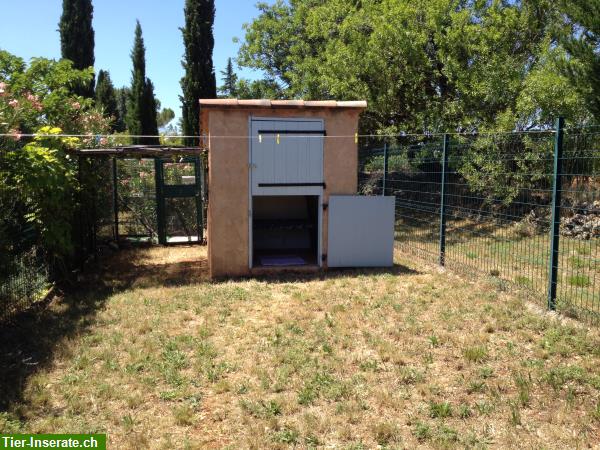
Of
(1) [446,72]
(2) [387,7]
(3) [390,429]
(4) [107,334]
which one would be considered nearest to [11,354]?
(4) [107,334]

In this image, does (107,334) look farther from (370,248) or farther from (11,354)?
(370,248)

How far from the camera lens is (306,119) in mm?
7859

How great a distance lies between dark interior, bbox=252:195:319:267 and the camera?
9.65 metres

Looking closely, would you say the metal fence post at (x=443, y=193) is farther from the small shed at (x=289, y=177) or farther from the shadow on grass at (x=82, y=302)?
the small shed at (x=289, y=177)

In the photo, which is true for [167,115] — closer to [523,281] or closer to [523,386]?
[523,281]

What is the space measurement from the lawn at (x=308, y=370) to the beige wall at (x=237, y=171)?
121 centimetres

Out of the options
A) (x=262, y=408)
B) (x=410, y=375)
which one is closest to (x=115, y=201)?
(x=262, y=408)

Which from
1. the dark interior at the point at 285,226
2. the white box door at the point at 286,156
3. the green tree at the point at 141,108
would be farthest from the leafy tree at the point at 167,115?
the white box door at the point at 286,156

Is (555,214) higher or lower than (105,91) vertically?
lower

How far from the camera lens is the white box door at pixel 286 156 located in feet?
25.5

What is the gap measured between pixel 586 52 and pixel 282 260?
6.91 m

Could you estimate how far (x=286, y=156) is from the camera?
25.8 feet

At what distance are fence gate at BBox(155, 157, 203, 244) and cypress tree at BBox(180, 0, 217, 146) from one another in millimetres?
8511

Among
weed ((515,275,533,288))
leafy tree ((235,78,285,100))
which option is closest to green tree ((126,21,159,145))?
leafy tree ((235,78,285,100))
